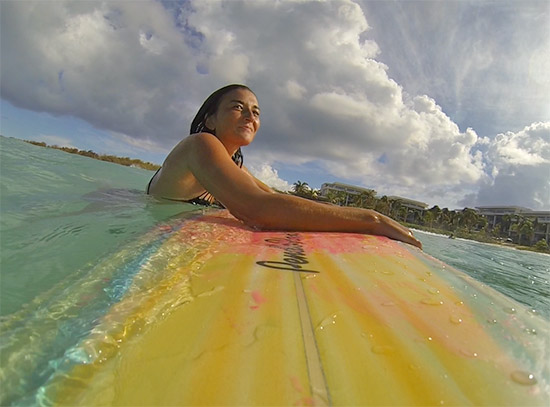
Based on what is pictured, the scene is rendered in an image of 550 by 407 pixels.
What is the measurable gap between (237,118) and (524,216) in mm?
80199

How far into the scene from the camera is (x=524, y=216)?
214 ft

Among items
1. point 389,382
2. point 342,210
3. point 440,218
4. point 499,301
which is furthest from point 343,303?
point 440,218

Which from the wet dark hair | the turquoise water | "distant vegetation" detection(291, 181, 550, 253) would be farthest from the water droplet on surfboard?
"distant vegetation" detection(291, 181, 550, 253)

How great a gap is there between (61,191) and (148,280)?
2.01 meters

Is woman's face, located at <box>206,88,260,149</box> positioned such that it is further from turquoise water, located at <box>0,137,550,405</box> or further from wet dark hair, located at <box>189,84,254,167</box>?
turquoise water, located at <box>0,137,550,405</box>

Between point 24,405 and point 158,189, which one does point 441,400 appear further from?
point 158,189

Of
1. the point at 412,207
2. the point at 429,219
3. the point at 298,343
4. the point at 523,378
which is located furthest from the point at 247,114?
the point at 412,207

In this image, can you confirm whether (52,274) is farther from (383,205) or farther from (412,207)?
(412,207)

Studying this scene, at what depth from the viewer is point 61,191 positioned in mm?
2504

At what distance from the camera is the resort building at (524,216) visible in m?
58.3

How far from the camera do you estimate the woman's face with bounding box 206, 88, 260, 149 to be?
300 cm

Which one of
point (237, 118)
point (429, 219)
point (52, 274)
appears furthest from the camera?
point (429, 219)

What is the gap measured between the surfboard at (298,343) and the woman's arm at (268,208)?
2.66 ft

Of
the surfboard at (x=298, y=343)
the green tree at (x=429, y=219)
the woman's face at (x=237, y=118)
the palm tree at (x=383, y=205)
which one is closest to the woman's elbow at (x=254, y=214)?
the surfboard at (x=298, y=343)
